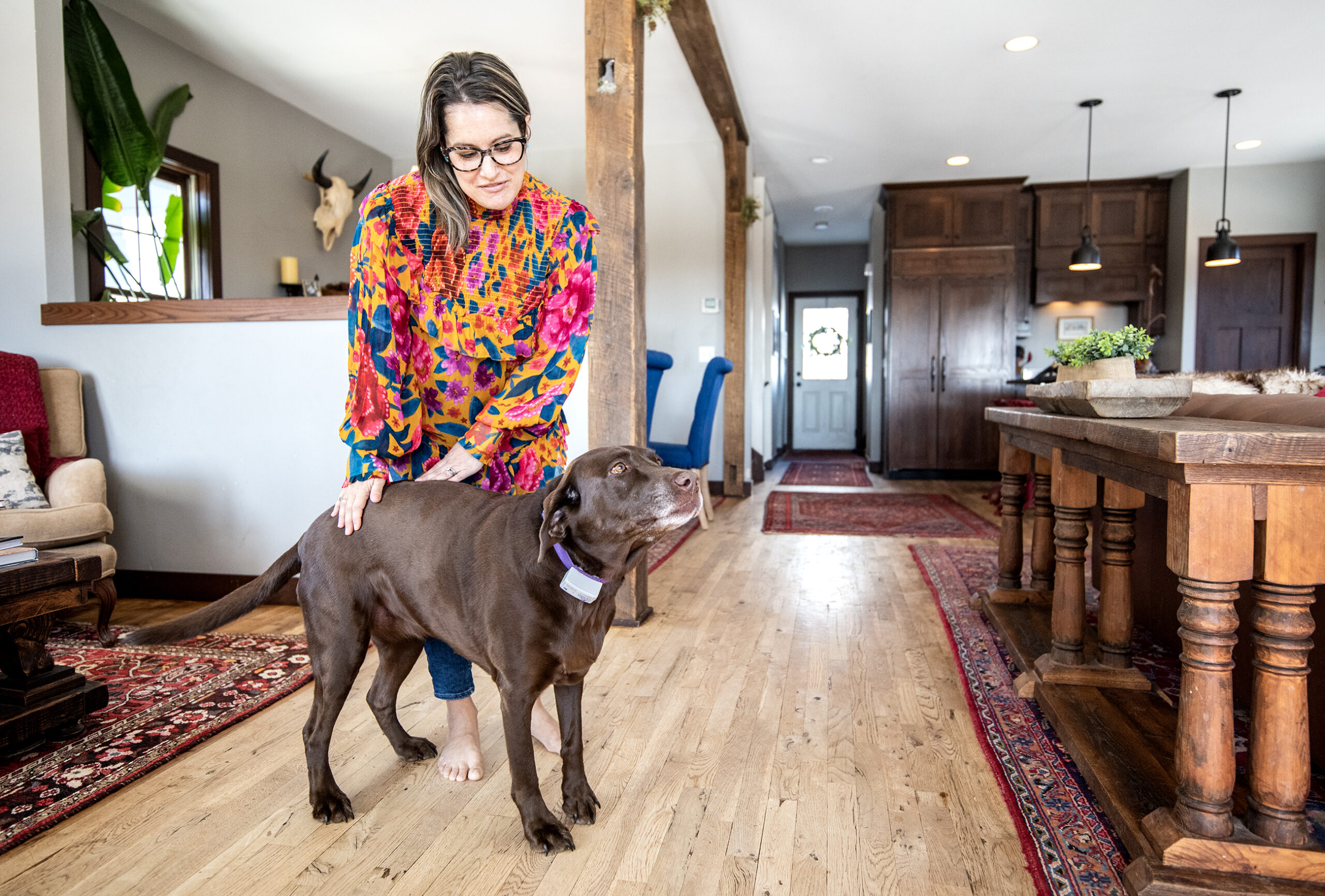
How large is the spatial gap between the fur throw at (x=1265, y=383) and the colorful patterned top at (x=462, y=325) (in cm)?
204

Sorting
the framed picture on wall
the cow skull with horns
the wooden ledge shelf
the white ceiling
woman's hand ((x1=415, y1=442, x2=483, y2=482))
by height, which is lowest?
woman's hand ((x1=415, y1=442, x2=483, y2=482))

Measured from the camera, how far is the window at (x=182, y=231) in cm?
453

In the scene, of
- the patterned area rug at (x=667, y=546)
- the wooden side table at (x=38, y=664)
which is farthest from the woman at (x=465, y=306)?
the patterned area rug at (x=667, y=546)

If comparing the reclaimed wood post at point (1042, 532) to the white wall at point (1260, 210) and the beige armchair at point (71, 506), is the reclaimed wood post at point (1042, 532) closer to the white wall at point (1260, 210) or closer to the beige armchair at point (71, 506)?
the beige armchair at point (71, 506)

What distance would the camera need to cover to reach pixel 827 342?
1127 cm

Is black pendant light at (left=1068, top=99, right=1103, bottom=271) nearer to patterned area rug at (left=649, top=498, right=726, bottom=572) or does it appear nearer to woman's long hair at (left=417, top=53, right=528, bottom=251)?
patterned area rug at (left=649, top=498, right=726, bottom=572)

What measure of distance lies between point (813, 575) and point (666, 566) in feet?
2.24

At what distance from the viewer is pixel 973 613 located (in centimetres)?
278

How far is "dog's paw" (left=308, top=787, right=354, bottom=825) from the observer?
1.41 m

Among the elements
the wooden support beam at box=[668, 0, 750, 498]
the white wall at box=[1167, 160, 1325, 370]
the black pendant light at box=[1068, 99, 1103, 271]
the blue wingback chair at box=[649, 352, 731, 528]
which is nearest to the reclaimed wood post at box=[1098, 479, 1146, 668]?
the blue wingback chair at box=[649, 352, 731, 528]

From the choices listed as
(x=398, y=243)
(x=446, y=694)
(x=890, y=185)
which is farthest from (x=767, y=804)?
(x=890, y=185)

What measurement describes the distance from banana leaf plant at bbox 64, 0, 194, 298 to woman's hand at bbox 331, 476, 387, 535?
3.29 meters

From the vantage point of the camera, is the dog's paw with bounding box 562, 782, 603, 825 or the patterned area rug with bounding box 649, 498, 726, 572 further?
the patterned area rug with bounding box 649, 498, 726, 572

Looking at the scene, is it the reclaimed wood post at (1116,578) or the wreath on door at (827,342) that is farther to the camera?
the wreath on door at (827,342)
